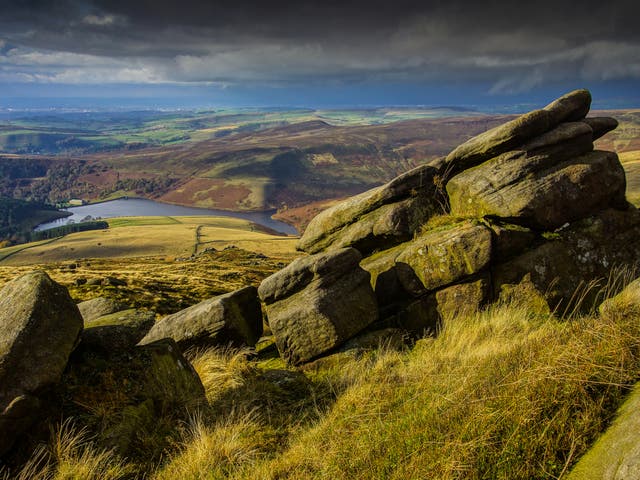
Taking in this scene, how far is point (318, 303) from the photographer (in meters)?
13.3

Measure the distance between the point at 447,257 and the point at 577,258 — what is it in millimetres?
4758

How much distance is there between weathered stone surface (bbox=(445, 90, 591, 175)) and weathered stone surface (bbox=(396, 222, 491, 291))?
4.06m

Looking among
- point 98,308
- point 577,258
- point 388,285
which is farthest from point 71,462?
point 577,258

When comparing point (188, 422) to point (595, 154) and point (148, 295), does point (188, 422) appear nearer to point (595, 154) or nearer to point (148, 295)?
point (595, 154)

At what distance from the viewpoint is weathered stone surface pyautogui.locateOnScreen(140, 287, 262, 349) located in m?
14.1

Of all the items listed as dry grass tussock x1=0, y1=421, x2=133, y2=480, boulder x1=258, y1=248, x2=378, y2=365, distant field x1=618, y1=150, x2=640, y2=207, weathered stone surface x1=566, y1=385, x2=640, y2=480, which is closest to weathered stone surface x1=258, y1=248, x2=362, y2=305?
boulder x1=258, y1=248, x2=378, y2=365

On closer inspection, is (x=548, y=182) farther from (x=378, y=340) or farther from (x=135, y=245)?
(x=135, y=245)

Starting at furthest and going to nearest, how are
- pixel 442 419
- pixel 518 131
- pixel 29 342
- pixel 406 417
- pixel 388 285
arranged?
pixel 518 131
pixel 388 285
pixel 29 342
pixel 406 417
pixel 442 419

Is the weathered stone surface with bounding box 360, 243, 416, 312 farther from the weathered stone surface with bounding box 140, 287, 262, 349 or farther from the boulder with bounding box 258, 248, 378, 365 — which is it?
the weathered stone surface with bounding box 140, 287, 262, 349

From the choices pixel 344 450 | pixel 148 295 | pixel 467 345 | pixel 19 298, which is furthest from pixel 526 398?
pixel 148 295

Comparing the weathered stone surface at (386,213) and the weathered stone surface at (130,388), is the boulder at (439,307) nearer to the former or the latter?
the weathered stone surface at (386,213)

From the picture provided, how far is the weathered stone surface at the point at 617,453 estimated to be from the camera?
157 inches

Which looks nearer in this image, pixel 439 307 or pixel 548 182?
pixel 439 307

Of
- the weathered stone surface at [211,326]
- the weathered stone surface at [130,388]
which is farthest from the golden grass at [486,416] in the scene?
the weathered stone surface at [211,326]
